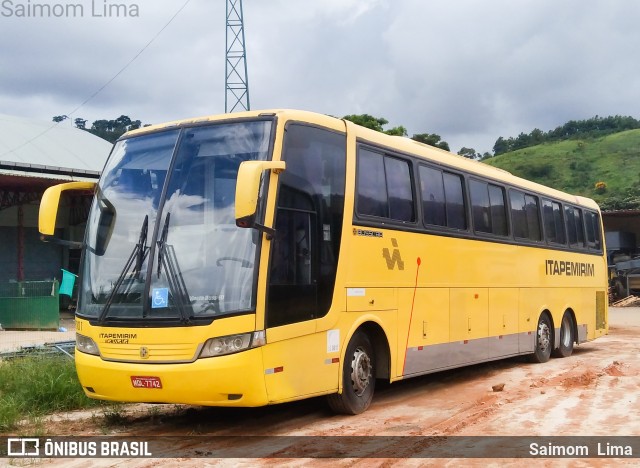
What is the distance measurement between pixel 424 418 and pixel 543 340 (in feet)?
23.5

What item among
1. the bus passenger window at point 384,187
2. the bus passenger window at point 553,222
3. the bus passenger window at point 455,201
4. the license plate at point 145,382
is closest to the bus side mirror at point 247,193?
the license plate at point 145,382

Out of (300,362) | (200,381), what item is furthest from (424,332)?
(200,381)

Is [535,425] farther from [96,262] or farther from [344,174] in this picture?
[96,262]

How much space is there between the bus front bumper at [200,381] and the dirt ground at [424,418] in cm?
53

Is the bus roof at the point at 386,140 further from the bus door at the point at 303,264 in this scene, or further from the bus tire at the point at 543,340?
the bus tire at the point at 543,340

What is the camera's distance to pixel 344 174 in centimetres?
924

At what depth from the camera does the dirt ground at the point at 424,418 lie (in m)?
7.02

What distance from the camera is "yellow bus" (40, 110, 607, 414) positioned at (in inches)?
300

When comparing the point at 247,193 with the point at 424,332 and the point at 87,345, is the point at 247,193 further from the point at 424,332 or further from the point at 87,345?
the point at 424,332

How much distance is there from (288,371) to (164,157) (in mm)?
2657

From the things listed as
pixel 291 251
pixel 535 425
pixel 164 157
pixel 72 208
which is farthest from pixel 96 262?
pixel 72 208

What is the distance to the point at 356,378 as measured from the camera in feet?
30.5

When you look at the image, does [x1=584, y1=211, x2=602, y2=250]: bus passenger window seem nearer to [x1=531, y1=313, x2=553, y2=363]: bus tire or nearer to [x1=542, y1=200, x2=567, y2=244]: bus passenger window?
[x1=542, y1=200, x2=567, y2=244]: bus passenger window

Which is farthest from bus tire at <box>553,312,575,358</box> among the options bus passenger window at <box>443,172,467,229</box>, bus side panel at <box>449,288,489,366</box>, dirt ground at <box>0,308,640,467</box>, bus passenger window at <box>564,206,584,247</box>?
bus passenger window at <box>443,172,467,229</box>
